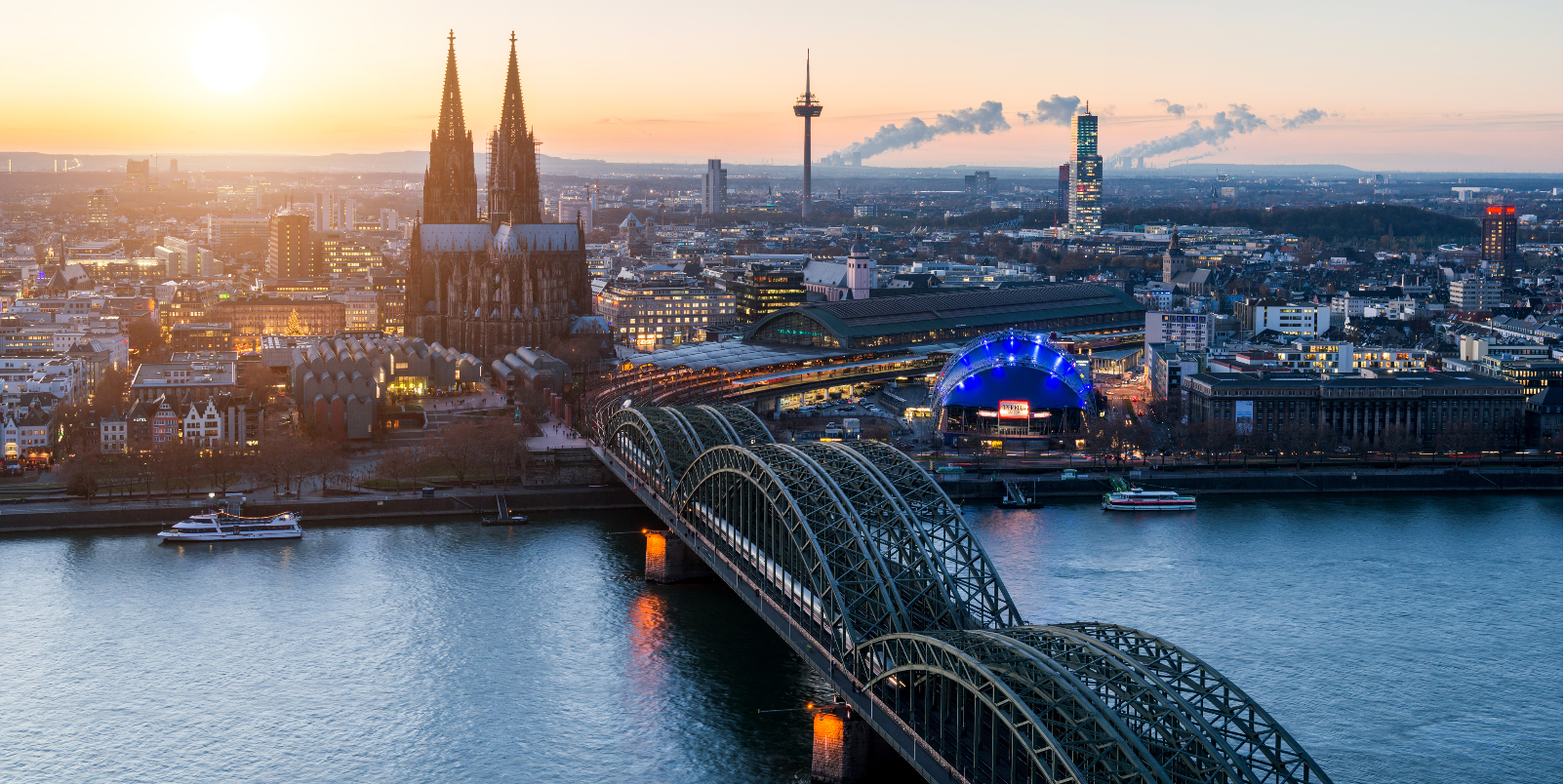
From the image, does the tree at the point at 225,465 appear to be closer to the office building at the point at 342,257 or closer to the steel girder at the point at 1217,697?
the steel girder at the point at 1217,697

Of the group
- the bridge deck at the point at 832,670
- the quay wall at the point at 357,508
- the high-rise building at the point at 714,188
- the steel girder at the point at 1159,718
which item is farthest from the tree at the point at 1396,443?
the high-rise building at the point at 714,188

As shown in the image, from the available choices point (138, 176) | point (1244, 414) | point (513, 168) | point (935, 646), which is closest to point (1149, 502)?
point (1244, 414)

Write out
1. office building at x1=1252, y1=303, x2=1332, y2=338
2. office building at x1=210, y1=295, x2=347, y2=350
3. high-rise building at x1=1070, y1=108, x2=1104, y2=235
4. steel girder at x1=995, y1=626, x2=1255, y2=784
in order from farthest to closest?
high-rise building at x1=1070, y1=108, x2=1104, y2=235 → office building at x1=210, y1=295, x2=347, y2=350 → office building at x1=1252, y1=303, x2=1332, y2=338 → steel girder at x1=995, y1=626, x2=1255, y2=784

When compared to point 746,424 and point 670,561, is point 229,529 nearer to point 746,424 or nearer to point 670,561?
point 670,561

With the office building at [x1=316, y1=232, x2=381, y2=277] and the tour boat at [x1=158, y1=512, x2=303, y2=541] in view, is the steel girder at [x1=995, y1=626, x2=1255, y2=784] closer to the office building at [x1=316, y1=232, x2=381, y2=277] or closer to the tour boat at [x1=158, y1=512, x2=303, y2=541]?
the tour boat at [x1=158, y1=512, x2=303, y2=541]

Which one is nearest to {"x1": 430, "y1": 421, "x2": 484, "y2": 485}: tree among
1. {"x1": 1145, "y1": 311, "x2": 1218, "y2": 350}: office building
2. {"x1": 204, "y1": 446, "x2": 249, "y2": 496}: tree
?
{"x1": 204, "y1": 446, "x2": 249, "y2": 496}: tree

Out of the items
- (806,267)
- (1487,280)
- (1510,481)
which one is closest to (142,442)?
(1510,481)

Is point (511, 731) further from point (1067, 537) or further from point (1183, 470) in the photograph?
point (1183, 470)
